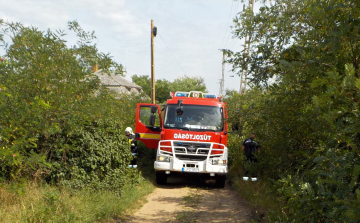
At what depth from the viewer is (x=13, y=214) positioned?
5559mm

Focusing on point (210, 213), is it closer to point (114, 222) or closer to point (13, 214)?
point (114, 222)

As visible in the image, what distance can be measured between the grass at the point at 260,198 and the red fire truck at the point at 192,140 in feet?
2.43

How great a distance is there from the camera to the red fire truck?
10578 millimetres

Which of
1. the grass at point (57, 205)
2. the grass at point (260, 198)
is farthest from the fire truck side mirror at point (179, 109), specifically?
the grass at point (57, 205)

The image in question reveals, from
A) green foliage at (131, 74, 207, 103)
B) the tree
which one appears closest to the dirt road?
the tree

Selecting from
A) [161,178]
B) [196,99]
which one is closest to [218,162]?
[161,178]

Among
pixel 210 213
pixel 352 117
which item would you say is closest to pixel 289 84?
pixel 352 117

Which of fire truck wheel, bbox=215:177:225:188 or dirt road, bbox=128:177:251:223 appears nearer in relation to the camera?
dirt road, bbox=128:177:251:223

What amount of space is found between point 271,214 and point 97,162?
12.7 ft

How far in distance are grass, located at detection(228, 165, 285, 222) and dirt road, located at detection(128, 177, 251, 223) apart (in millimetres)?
210

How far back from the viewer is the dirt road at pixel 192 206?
25.3 ft

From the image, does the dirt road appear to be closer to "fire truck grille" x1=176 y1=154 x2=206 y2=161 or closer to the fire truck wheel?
the fire truck wheel

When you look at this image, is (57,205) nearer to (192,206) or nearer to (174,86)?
(192,206)

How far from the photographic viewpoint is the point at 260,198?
857cm
